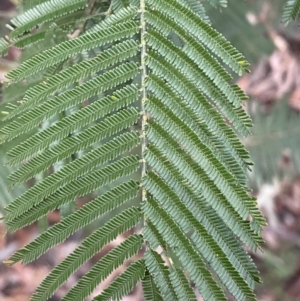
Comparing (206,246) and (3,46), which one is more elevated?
(3,46)

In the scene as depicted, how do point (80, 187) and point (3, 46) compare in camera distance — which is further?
point (3, 46)

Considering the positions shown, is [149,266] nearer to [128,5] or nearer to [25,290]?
[128,5]

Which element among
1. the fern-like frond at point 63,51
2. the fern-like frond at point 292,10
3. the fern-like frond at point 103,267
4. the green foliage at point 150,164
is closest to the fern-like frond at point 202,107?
the green foliage at point 150,164

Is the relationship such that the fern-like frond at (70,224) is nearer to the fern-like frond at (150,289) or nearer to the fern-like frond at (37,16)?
the fern-like frond at (150,289)

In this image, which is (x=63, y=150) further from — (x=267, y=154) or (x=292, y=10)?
(x=267, y=154)

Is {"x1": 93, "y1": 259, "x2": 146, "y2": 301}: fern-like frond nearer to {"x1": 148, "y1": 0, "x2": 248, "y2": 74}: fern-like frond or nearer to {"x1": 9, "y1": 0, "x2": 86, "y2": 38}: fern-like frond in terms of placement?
{"x1": 148, "y1": 0, "x2": 248, "y2": 74}: fern-like frond

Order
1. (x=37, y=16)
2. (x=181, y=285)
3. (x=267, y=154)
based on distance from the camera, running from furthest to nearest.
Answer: (x=267, y=154) < (x=37, y=16) < (x=181, y=285)

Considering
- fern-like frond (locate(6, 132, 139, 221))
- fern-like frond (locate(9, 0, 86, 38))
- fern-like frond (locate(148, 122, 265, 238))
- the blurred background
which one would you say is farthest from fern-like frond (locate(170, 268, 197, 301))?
the blurred background

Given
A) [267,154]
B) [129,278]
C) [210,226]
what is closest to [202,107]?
[210,226]
